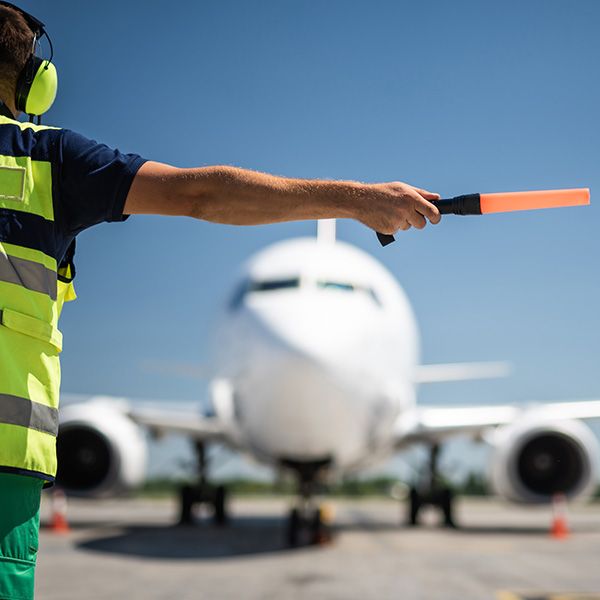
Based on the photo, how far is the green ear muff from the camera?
1.47 m

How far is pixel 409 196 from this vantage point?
54.9 inches

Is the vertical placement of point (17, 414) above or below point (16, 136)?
below

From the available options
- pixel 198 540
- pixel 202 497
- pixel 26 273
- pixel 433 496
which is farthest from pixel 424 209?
pixel 202 497

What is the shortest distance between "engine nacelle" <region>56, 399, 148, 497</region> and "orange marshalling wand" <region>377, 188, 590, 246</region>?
8.66 meters

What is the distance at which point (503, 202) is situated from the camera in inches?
56.3

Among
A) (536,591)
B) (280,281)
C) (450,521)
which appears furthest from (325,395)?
(450,521)

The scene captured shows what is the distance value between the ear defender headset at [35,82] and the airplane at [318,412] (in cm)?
481

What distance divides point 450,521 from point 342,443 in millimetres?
A: 5265

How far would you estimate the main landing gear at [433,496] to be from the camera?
37.3 feet

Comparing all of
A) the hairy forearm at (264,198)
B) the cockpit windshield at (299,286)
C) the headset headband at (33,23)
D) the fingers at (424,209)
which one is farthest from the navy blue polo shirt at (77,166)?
the cockpit windshield at (299,286)

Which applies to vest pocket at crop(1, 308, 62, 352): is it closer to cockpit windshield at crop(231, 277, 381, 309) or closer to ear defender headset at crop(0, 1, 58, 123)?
ear defender headset at crop(0, 1, 58, 123)

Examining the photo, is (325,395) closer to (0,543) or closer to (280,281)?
(280,281)

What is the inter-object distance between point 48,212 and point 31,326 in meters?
0.23

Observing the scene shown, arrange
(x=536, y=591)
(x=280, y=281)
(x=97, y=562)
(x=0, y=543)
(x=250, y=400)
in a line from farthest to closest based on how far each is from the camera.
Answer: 1. (x=280, y=281)
2. (x=250, y=400)
3. (x=97, y=562)
4. (x=536, y=591)
5. (x=0, y=543)
